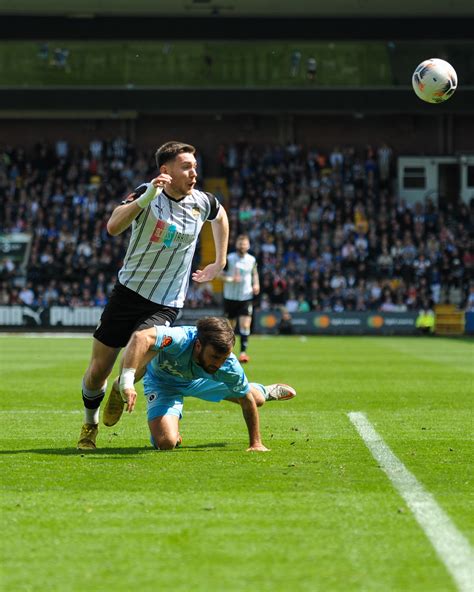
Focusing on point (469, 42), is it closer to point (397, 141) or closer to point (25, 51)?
point (397, 141)

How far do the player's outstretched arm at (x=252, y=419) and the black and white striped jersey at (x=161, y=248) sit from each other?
1.06 meters

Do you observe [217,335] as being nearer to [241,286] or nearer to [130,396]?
[130,396]

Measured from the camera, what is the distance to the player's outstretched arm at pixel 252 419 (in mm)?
8141

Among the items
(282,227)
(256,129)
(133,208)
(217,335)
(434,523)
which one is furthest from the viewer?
(256,129)

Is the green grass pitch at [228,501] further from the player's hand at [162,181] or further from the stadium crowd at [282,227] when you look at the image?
the stadium crowd at [282,227]

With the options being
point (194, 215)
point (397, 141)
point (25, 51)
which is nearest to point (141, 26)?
point (25, 51)

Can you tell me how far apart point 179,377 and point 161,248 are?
1.04m

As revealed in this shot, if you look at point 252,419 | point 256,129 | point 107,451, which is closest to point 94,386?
point 107,451

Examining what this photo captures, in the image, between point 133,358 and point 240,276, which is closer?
point 133,358

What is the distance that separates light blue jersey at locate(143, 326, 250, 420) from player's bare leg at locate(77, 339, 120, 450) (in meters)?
0.33

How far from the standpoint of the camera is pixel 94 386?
8812mm

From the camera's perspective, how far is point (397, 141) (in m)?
51.5

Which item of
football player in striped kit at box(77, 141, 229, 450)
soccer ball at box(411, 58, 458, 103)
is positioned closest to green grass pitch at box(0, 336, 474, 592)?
football player in striped kit at box(77, 141, 229, 450)

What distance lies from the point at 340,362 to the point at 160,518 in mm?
16960
